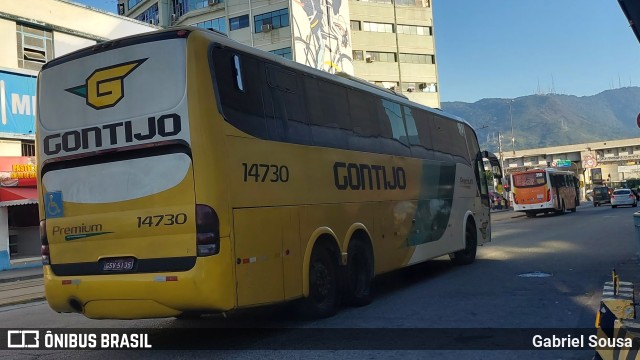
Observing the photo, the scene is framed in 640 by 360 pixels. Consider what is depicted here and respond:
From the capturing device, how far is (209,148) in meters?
5.93

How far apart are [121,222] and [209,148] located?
1301 millimetres

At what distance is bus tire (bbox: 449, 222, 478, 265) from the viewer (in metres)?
13.3

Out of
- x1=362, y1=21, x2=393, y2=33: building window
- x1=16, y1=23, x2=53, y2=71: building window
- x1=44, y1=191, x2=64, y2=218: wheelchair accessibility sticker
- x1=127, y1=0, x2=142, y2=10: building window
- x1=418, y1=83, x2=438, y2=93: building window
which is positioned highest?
x1=127, y1=0, x2=142, y2=10: building window

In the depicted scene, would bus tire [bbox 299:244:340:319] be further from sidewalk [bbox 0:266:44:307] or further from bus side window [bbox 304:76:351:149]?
sidewalk [bbox 0:266:44:307]

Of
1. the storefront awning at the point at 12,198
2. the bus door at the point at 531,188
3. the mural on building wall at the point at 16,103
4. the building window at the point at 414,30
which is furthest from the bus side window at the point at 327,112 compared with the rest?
the building window at the point at 414,30

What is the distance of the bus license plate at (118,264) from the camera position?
6.05m

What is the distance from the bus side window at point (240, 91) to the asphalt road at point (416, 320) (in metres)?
2.55

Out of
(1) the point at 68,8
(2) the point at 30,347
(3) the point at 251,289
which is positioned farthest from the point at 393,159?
(1) the point at 68,8

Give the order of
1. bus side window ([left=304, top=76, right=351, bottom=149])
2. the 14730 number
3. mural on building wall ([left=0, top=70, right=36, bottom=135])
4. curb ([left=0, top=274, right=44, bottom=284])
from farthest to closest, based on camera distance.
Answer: mural on building wall ([left=0, top=70, right=36, bottom=135]) → curb ([left=0, top=274, right=44, bottom=284]) → bus side window ([left=304, top=76, right=351, bottom=149]) → the 14730 number

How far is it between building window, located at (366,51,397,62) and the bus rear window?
33017mm

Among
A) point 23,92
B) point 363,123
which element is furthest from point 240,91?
point 23,92

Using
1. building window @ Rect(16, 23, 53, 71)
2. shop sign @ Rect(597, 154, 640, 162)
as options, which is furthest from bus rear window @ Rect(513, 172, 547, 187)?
shop sign @ Rect(597, 154, 640, 162)

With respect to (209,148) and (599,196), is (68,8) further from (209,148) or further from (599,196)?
(599,196)

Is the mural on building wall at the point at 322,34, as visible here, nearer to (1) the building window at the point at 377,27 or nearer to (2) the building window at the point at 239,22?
(2) the building window at the point at 239,22
